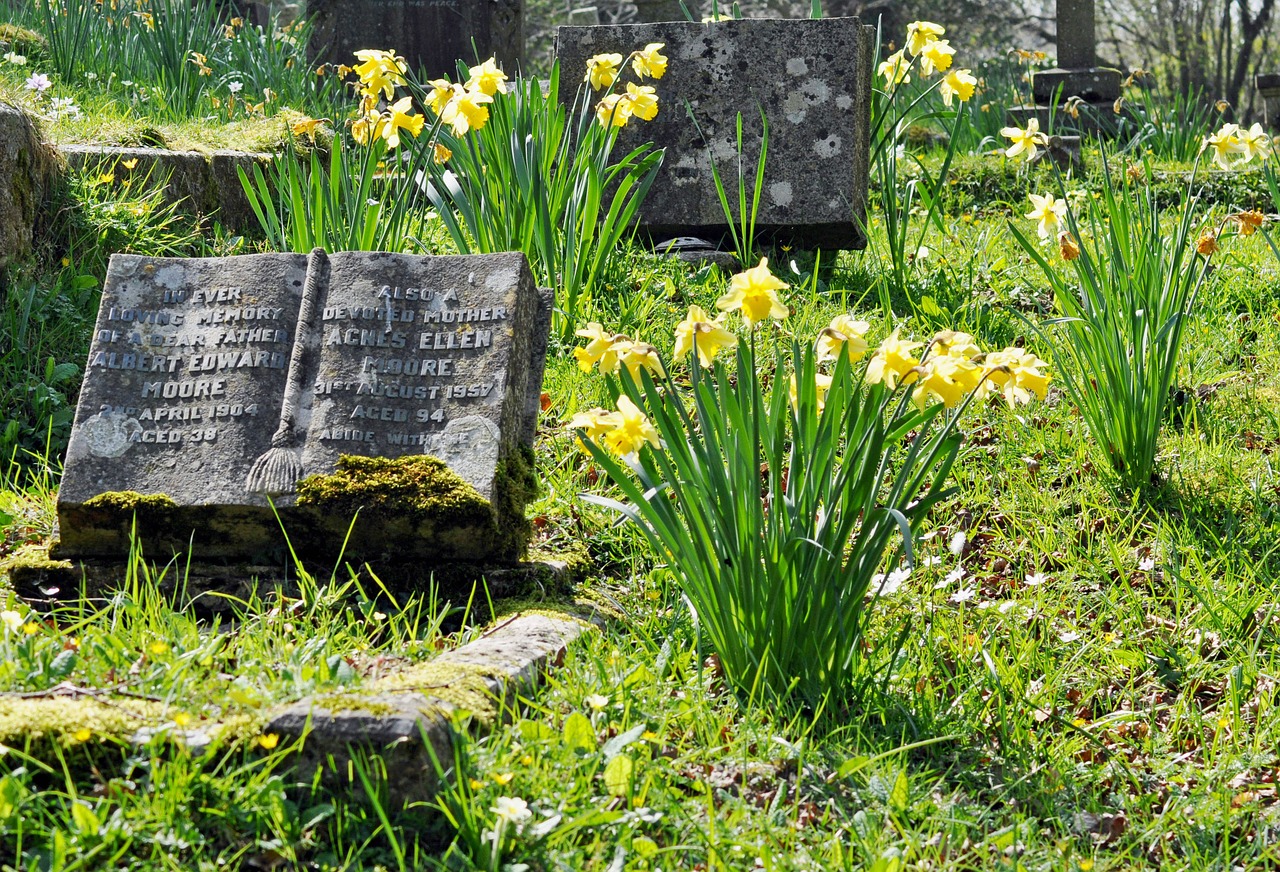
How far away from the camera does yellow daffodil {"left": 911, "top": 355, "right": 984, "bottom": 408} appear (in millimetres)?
2178

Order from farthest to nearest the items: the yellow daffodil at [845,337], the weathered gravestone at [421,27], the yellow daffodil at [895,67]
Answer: the weathered gravestone at [421,27] → the yellow daffodil at [895,67] → the yellow daffodil at [845,337]

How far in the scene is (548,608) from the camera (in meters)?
2.74

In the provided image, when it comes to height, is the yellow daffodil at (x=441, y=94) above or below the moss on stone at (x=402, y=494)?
above

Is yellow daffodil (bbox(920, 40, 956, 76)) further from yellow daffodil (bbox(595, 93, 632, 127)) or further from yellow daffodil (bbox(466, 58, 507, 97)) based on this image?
yellow daffodil (bbox(466, 58, 507, 97))

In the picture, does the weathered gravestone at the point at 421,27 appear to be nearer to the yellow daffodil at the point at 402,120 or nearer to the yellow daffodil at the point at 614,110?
the yellow daffodil at the point at 614,110

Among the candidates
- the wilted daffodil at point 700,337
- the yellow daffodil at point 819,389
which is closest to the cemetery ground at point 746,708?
the yellow daffodil at point 819,389

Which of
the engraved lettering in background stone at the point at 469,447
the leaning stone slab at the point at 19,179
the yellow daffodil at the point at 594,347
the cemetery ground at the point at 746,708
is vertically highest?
the leaning stone slab at the point at 19,179

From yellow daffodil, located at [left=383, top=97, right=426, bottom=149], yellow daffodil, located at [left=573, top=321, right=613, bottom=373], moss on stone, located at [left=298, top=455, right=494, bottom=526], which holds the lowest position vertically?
moss on stone, located at [left=298, top=455, right=494, bottom=526]

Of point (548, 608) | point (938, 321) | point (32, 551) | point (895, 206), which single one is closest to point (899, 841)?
point (548, 608)

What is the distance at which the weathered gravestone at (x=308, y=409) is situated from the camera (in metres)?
2.82

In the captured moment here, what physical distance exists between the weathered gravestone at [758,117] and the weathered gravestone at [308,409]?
2.06 m

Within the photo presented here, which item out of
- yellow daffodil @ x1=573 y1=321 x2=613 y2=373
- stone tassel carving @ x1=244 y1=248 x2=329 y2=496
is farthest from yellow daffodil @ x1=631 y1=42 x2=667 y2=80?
yellow daffodil @ x1=573 y1=321 x2=613 y2=373

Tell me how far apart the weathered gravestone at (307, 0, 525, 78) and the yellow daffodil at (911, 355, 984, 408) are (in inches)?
245

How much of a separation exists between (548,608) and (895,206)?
2.48 metres
